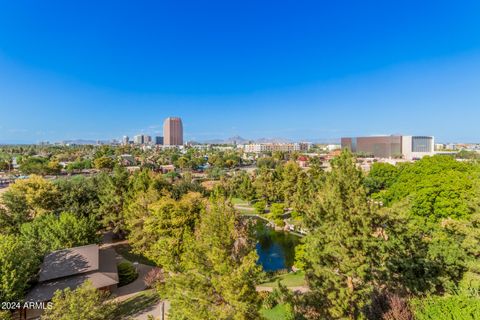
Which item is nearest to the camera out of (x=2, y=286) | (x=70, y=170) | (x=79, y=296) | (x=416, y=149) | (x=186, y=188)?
(x=79, y=296)

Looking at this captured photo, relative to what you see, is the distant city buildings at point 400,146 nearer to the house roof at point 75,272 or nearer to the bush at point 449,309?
the bush at point 449,309

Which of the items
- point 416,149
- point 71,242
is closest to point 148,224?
point 71,242

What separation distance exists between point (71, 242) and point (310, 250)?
1697 cm

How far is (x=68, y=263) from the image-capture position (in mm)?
15977

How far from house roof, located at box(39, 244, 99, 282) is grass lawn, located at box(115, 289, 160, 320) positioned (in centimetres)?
307

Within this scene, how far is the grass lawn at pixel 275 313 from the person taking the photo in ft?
44.9

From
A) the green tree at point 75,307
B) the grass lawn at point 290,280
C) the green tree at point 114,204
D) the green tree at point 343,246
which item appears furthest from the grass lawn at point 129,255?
the green tree at point 343,246

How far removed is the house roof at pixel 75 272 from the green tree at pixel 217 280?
9.48 metres

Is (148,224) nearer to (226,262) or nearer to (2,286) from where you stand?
(2,286)

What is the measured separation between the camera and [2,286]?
40.3ft

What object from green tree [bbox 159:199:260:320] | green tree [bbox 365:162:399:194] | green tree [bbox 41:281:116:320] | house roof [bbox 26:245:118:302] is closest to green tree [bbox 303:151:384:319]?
green tree [bbox 159:199:260:320]

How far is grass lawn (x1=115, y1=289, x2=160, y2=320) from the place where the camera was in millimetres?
14180

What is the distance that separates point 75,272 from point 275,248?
1709 cm

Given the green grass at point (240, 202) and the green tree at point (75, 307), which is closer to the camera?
the green tree at point (75, 307)
